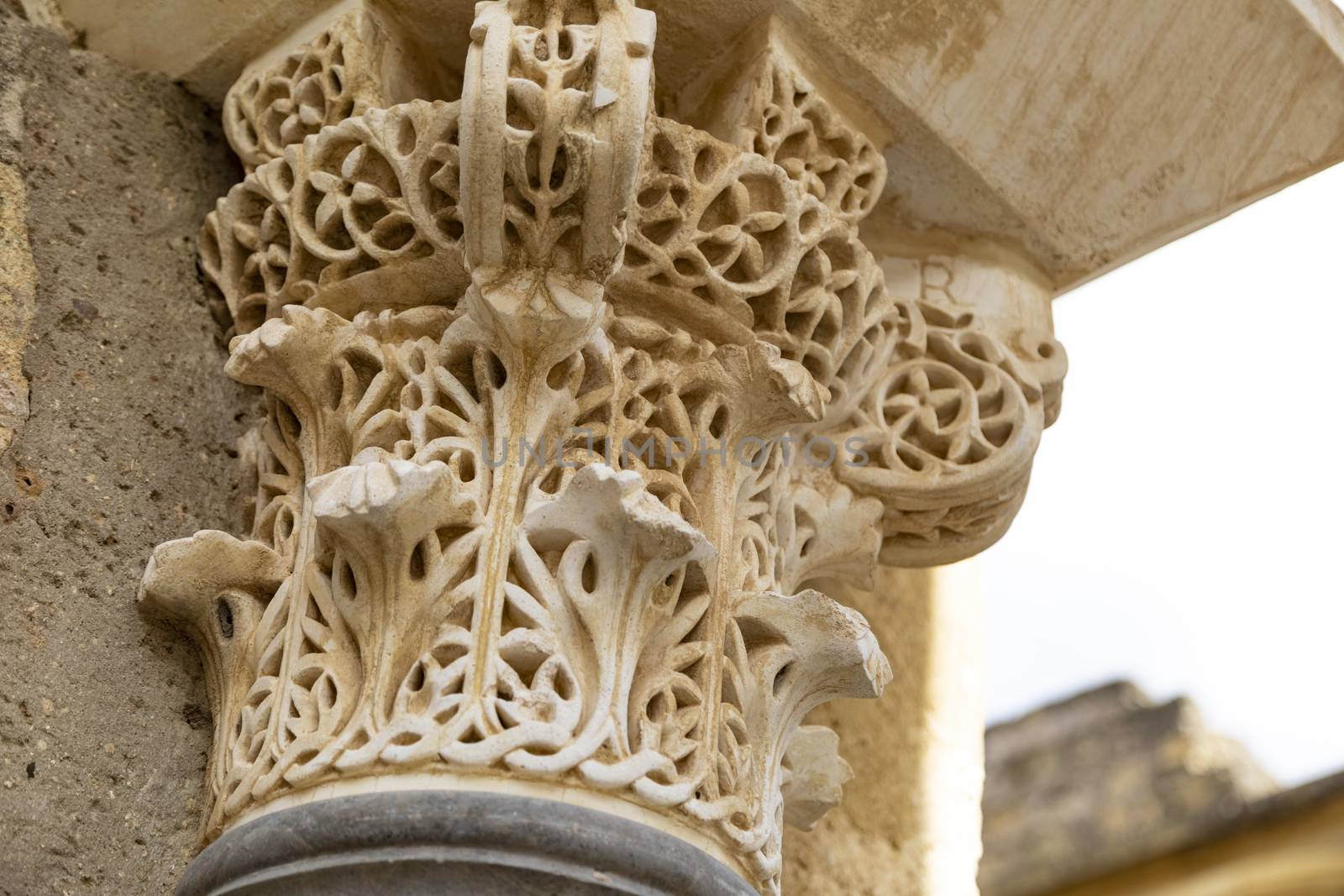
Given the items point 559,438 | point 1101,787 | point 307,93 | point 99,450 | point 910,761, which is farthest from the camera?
point 1101,787

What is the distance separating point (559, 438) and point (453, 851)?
1.42 feet

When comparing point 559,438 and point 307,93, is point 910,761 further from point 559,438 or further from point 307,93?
point 307,93

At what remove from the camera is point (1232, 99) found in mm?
2252

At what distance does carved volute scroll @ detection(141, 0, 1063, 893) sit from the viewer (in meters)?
1.70

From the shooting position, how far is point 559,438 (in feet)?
6.06

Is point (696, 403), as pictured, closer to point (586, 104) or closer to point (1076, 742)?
point (586, 104)

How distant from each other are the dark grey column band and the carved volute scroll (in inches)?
1.5

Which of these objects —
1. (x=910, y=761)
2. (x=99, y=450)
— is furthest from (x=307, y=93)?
(x=910, y=761)

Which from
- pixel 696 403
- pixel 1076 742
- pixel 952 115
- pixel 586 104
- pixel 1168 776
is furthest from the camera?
pixel 1076 742

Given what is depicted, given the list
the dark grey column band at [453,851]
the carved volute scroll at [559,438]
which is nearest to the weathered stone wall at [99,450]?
the carved volute scroll at [559,438]

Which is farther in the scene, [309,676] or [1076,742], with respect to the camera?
[1076,742]

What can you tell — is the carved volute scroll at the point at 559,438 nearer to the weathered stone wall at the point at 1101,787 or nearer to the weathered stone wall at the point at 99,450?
the weathered stone wall at the point at 99,450

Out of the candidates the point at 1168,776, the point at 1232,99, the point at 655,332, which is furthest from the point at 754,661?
the point at 1168,776

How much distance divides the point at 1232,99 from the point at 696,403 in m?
0.79
